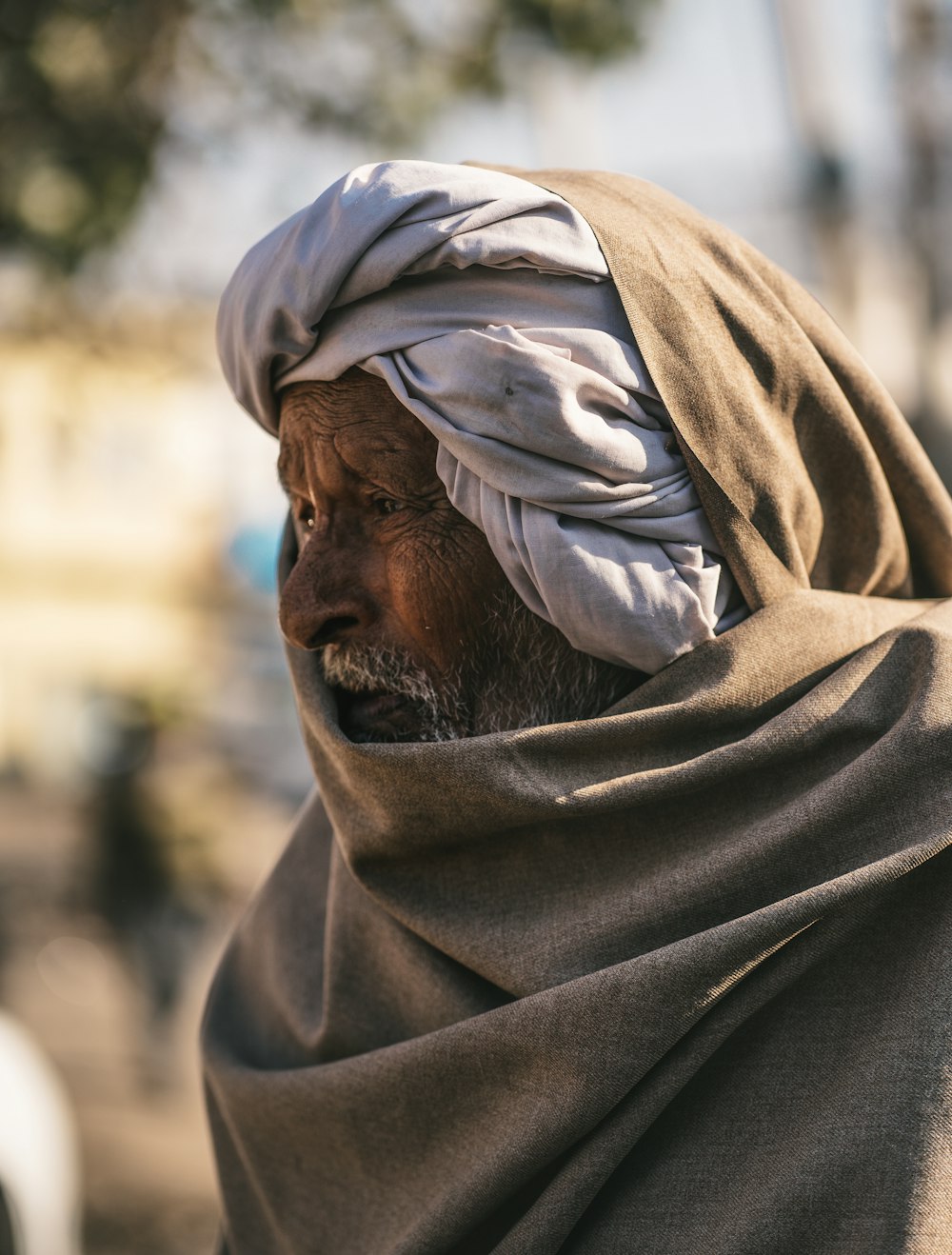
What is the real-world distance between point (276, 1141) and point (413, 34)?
6.19m

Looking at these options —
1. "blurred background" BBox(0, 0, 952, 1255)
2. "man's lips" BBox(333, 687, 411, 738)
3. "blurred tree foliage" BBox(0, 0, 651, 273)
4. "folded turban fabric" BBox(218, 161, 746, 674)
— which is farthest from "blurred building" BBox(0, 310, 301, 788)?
"folded turban fabric" BBox(218, 161, 746, 674)

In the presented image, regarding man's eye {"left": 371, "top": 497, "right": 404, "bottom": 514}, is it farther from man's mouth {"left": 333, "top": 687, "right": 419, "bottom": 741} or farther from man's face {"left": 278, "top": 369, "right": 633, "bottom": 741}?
man's mouth {"left": 333, "top": 687, "right": 419, "bottom": 741}

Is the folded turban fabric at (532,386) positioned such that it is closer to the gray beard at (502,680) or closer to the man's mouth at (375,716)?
the gray beard at (502,680)

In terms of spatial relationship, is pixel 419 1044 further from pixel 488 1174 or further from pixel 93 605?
pixel 93 605

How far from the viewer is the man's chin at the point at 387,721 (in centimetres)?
215

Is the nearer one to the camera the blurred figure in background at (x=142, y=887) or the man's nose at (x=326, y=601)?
the man's nose at (x=326, y=601)

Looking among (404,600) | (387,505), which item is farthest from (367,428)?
(404,600)

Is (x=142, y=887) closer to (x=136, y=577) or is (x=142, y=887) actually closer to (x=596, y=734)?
(x=596, y=734)

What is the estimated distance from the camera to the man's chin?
7.07 feet

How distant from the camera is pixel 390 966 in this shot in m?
2.19

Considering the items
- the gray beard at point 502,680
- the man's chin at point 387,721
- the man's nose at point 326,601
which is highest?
the man's nose at point 326,601

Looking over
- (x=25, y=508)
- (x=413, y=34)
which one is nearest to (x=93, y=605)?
(x=25, y=508)

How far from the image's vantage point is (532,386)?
1.94 meters

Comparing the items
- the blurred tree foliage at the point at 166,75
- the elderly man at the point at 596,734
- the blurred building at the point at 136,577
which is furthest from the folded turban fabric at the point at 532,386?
the blurred building at the point at 136,577
